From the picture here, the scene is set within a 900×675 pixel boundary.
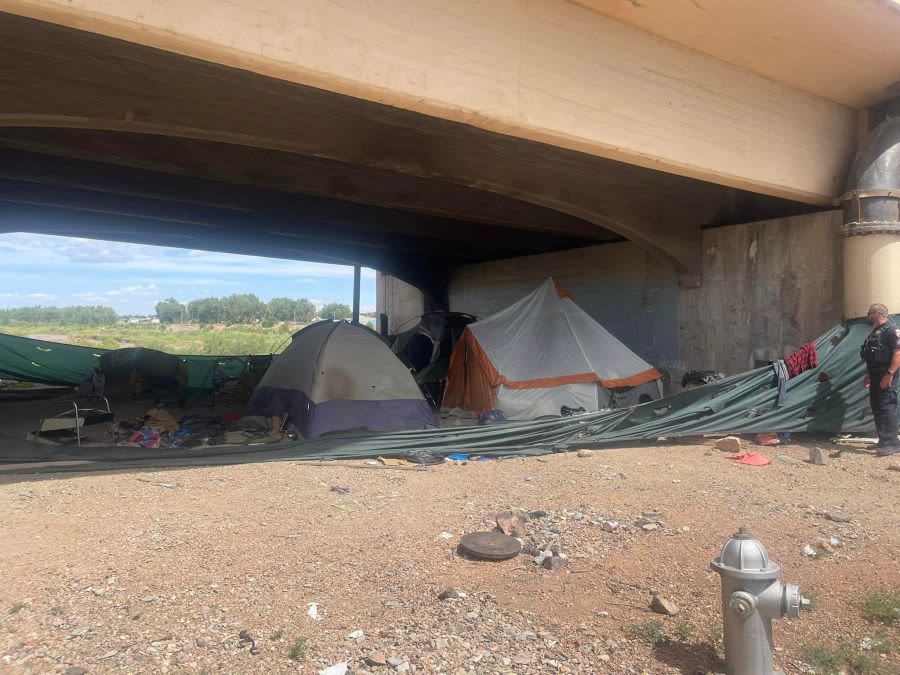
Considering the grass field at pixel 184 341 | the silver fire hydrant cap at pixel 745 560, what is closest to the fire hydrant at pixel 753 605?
the silver fire hydrant cap at pixel 745 560

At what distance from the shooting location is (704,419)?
26.6 feet

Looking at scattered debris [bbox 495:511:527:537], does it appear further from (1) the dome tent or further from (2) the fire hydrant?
(1) the dome tent

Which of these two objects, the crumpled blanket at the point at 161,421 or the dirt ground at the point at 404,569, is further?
the crumpled blanket at the point at 161,421

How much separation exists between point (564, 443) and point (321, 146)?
5204mm

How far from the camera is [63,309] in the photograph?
97.7 meters

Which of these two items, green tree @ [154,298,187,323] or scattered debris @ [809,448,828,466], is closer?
scattered debris @ [809,448,828,466]

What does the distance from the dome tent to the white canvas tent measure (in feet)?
6.63

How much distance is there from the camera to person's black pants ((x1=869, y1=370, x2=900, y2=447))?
736 cm

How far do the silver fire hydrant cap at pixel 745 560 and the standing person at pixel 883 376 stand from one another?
5.75 m

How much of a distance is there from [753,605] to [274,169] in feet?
32.8

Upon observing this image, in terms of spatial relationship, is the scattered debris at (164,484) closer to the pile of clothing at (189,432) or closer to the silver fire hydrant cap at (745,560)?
the pile of clothing at (189,432)

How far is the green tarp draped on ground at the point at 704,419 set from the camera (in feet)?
25.3

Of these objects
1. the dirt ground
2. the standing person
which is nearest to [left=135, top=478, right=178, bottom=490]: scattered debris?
the dirt ground

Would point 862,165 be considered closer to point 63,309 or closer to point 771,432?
point 771,432
